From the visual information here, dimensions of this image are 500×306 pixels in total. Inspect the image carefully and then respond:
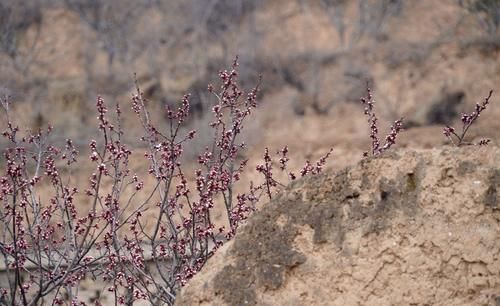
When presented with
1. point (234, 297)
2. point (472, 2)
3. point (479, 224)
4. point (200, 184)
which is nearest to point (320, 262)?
point (234, 297)

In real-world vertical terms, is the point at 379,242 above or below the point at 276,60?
below

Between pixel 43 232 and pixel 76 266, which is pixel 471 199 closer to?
pixel 76 266

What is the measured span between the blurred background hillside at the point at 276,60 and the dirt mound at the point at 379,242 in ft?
41.7

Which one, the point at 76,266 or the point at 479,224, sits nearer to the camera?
the point at 479,224

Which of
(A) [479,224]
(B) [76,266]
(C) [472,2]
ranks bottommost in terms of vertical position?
(A) [479,224]

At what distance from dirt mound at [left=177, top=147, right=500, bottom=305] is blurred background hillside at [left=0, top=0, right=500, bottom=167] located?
500 inches

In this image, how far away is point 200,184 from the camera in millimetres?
4156

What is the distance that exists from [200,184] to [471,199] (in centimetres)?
145

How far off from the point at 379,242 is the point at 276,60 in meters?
16.4

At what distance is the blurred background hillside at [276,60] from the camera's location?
57.9 ft

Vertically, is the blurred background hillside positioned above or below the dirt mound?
above

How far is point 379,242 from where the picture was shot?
3100mm

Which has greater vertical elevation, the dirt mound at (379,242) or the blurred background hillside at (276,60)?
the blurred background hillside at (276,60)

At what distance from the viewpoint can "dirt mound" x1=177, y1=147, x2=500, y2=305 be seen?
3072mm
